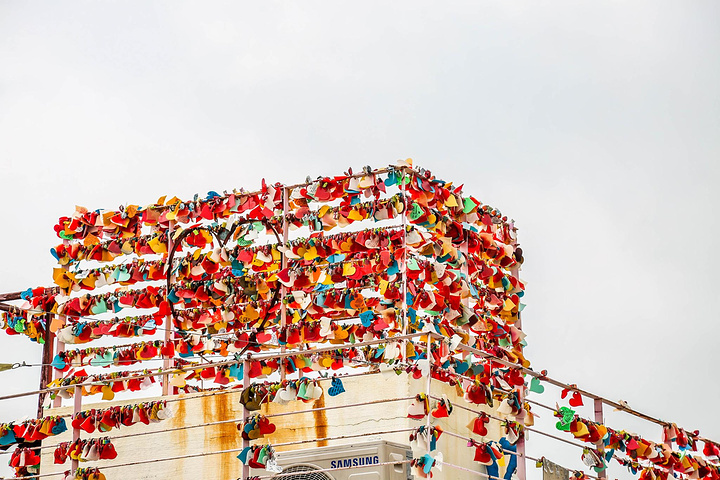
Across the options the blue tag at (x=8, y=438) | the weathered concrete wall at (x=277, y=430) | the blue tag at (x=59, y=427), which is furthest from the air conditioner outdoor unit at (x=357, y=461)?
the blue tag at (x=8, y=438)

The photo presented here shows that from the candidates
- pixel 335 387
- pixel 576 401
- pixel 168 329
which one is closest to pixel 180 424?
pixel 168 329

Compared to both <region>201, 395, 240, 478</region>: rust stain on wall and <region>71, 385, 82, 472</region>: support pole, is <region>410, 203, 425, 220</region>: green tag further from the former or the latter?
<region>71, 385, 82, 472</region>: support pole

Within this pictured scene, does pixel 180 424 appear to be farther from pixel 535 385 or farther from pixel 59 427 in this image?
pixel 535 385

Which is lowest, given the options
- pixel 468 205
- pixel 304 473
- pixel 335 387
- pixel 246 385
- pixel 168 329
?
pixel 304 473

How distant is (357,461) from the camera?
8.26 m

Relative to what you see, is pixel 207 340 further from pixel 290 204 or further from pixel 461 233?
pixel 461 233

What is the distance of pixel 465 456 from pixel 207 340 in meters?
3.02

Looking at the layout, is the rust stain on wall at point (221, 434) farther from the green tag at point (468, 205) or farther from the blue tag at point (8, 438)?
the green tag at point (468, 205)

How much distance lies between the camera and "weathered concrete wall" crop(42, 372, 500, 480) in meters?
9.43

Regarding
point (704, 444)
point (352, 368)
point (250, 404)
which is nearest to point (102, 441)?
point (250, 404)

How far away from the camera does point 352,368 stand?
10750 millimetres

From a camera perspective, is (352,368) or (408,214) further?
(352,368)

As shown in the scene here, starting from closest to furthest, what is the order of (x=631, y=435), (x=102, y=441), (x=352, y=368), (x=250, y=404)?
(x=250, y=404) → (x=102, y=441) → (x=631, y=435) → (x=352, y=368)

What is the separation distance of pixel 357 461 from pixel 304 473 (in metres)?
0.48
